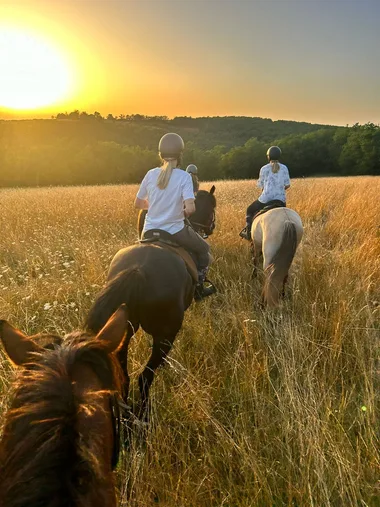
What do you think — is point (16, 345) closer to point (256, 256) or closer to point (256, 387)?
point (256, 387)

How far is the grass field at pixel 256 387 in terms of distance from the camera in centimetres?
218

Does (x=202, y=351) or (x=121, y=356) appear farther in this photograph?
(x=202, y=351)

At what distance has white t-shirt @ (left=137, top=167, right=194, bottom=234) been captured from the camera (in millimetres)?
3537

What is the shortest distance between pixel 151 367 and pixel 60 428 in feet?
7.14

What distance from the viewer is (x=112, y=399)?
135 centimetres

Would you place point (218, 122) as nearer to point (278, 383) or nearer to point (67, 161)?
point (67, 161)

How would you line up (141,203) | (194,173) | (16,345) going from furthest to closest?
(194,173) < (141,203) < (16,345)

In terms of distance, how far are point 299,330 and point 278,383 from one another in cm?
88

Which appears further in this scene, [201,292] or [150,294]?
[201,292]

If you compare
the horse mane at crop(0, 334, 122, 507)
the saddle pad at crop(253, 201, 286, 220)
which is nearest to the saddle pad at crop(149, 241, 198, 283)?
the horse mane at crop(0, 334, 122, 507)

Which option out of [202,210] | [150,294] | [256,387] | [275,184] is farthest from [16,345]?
[275,184]

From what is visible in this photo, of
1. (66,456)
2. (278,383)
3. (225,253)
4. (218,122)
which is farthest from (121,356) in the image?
(218,122)

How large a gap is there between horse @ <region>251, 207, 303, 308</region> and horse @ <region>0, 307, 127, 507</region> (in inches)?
143

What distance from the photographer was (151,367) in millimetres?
3123
